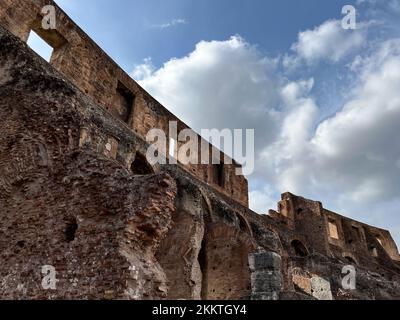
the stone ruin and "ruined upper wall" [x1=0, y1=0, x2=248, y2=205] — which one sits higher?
"ruined upper wall" [x1=0, y1=0, x2=248, y2=205]

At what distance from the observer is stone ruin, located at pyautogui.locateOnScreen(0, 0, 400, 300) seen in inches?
185

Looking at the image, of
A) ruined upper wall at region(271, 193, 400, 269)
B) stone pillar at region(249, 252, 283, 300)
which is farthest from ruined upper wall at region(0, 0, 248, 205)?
ruined upper wall at region(271, 193, 400, 269)

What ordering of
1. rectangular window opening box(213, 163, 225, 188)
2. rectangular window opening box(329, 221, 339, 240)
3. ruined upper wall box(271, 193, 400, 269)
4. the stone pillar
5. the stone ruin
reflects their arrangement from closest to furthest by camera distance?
1. the stone ruin
2. the stone pillar
3. rectangular window opening box(213, 163, 225, 188)
4. ruined upper wall box(271, 193, 400, 269)
5. rectangular window opening box(329, 221, 339, 240)

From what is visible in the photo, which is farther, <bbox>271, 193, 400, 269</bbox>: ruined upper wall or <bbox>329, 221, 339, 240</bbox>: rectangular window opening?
<bbox>329, 221, 339, 240</bbox>: rectangular window opening

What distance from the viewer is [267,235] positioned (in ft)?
37.6

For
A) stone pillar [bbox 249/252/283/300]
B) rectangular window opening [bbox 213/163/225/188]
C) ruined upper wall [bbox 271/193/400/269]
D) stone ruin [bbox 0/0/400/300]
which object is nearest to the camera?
stone ruin [bbox 0/0/400/300]

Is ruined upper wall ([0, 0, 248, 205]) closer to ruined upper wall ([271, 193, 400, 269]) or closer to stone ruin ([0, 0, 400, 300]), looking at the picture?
stone ruin ([0, 0, 400, 300])

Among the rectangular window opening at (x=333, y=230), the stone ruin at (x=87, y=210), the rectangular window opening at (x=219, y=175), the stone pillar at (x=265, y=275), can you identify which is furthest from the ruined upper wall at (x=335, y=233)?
the stone pillar at (x=265, y=275)

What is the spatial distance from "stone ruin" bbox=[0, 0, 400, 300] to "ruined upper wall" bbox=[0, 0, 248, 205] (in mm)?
42

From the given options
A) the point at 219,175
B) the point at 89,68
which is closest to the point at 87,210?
the point at 89,68
